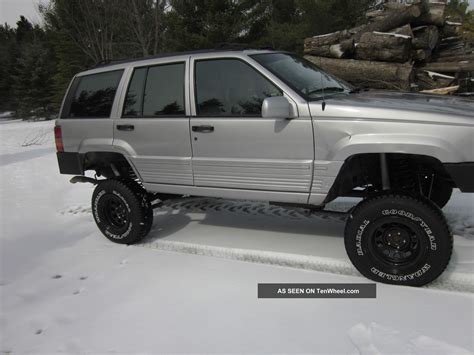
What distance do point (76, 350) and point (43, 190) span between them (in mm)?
5015

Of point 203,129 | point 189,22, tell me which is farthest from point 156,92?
point 189,22

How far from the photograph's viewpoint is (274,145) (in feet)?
11.4

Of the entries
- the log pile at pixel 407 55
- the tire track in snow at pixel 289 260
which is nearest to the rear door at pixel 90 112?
the tire track in snow at pixel 289 260

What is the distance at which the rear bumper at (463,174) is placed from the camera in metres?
2.83

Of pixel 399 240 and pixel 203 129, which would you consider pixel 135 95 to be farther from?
pixel 399 240

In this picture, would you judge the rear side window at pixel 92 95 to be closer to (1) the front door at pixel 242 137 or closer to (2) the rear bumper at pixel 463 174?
(1) the front door at pixel 242 137

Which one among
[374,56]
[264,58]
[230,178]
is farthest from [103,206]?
[374,56]

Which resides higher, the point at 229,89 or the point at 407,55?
the point at 407,55

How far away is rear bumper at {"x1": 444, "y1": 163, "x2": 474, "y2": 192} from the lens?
2.83 m

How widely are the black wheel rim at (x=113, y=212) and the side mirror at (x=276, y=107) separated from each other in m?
2.21

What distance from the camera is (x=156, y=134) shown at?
4.06 meters

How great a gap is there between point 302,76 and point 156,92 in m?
1.51

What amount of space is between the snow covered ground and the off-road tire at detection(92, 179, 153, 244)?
15 centimetres

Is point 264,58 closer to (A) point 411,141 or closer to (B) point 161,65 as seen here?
(B) point 161,65
